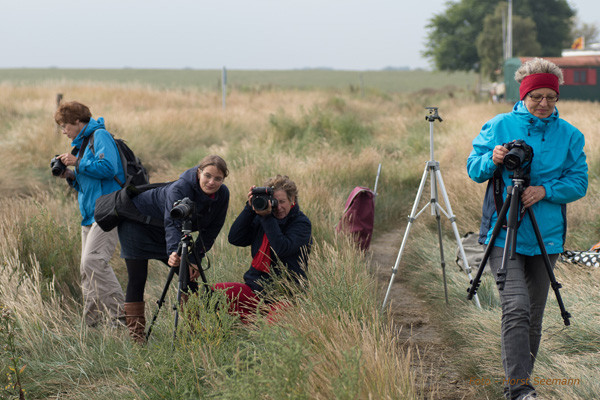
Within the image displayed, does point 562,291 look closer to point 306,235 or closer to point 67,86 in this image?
point 306,235

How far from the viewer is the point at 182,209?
12.2 feet

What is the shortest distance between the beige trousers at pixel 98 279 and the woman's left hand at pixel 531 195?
293 centimetres

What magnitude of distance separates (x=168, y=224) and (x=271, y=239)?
0.67 meters

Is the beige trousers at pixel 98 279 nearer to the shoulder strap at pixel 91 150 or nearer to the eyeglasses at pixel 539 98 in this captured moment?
the shoulder strap at pixel 91 150

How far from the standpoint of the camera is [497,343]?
401 centimetres

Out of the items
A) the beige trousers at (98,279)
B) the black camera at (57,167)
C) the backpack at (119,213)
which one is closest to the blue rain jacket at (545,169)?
the backpack at (119,213)

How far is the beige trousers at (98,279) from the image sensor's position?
4.77m

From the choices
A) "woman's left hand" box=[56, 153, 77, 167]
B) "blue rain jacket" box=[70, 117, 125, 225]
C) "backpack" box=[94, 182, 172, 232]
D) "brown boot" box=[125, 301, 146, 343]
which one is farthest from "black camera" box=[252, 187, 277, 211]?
"woman's left hand" box=[56, 153, 77, 167]

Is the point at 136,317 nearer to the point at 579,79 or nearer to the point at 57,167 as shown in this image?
the point at 57,167

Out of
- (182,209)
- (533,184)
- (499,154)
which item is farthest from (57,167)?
(533,184)

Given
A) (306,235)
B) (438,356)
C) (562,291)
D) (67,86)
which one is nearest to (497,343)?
(438,356)

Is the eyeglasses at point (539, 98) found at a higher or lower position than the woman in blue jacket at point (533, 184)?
higher

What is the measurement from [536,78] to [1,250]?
4476mm

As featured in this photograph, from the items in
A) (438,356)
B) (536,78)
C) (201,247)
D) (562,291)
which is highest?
(536,78)
